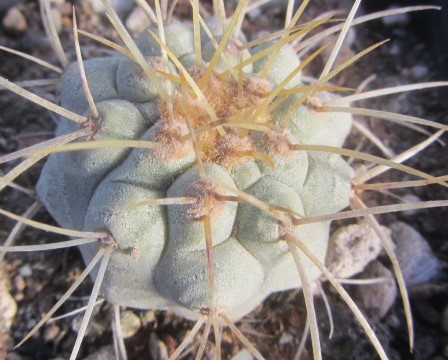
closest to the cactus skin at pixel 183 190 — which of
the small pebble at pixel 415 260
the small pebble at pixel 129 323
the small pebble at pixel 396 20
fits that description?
the small pebble at pixel 129 323

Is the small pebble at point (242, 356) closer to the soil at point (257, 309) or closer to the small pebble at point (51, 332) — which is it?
the soil at point (257, 309)

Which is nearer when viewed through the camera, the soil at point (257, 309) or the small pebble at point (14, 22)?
the soil at point (257, 309)

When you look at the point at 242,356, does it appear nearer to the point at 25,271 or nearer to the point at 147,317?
the point at 147,317

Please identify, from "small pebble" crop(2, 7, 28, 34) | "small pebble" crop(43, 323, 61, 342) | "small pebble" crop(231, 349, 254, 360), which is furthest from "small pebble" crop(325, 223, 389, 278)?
"small pebble" crop(2, 7, 28, 34)

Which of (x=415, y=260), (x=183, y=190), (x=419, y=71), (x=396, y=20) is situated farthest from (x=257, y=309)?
(x=396, y=20)

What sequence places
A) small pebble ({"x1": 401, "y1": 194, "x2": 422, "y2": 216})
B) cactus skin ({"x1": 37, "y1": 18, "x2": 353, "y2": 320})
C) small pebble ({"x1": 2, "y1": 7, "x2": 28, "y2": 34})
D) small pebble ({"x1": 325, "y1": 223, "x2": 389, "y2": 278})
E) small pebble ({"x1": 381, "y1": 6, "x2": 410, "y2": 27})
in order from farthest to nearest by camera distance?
small pebble ({"x1": 381, "y1": 6, "x2": 410, "y2": 27}) < small pebble ({"x1": 2, "y1": 7, "x2": 28, "y2": 34}) < small pebble ({"x1": 401, "y1": 194, "x2": 422, "y2": 216}) < small pebble ({"x1": 325, "y1": 223, "x2": 389, "y2": 278}) < cactus skin ({"x1": 37, "y1": 18, "x2": 353, "y2": 320})

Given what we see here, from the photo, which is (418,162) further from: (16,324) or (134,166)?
(16,324)

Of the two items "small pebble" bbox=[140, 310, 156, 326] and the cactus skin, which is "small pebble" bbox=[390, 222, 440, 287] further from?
"small pebble" bbox=[140, 310, 156, 326]
